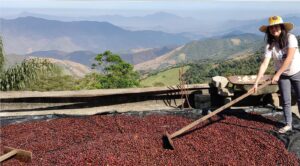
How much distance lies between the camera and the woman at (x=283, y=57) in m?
4.88

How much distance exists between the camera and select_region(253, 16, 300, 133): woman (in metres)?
→ 4.88

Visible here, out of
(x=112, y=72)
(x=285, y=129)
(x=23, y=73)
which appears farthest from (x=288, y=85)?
(x=112, y=72)

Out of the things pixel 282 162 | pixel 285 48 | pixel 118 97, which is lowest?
pixel 282 162

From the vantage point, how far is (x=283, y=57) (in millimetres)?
5117

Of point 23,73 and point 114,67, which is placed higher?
point 23,73

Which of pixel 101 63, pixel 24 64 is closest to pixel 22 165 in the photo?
pixel 24 64

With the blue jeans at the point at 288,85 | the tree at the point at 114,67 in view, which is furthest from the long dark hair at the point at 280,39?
the tree at the point at 114,67

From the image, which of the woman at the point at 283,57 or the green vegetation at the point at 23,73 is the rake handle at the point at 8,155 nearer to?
the woman at the point at 283,57

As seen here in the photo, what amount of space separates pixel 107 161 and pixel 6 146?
72.5 inches

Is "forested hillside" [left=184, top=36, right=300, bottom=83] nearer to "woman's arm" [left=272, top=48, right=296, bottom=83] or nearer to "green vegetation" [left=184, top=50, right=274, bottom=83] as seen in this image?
"green vegetation" [left=184, top=50, right=274, bottom=83]

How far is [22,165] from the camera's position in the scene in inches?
173

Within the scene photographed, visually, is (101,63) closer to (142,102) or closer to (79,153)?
(142,102)

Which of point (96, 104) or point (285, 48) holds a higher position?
point (285, 48)

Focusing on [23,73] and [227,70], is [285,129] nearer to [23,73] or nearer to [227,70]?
[23,73]
